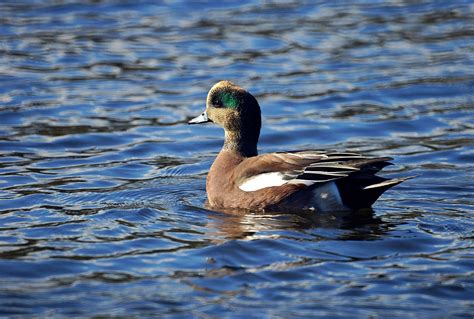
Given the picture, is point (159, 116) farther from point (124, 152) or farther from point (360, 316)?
point (360, 316)

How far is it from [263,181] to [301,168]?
33 cm

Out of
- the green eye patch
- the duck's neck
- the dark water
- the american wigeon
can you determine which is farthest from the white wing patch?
the green eye patch

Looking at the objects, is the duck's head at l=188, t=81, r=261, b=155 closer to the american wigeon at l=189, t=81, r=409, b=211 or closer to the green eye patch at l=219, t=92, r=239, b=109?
the green eye patch at l=219, t=92, r=239, b=109

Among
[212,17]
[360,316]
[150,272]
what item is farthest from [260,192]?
[212,17]

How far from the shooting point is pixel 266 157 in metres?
8.84

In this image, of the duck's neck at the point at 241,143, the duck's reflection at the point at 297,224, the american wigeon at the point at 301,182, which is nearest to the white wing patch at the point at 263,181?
the american wigeon at the point at 301,182

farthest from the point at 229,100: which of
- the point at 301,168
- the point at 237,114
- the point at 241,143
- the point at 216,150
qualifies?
the point at 216,150

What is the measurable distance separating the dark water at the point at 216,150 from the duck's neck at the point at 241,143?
1.74ft

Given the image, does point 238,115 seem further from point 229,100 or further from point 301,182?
point 301,182

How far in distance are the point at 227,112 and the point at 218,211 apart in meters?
0.99

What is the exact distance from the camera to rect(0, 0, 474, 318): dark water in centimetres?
679

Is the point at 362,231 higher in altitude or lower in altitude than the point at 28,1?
lower

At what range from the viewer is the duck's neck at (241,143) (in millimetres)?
9328

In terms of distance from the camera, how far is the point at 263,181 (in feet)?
28.6
